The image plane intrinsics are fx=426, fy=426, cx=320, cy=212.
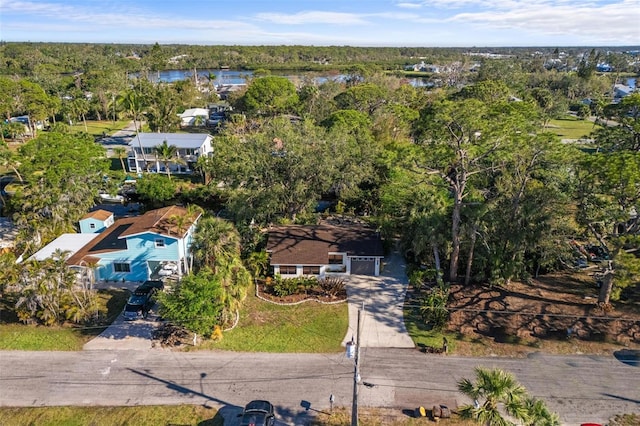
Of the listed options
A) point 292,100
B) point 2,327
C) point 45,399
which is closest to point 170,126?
point 292,100

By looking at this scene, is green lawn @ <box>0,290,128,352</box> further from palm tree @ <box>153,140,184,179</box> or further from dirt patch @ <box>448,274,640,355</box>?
palm tree @ <box>153,140,184,179</box>

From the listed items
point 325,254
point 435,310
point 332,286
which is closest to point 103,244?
point 325,254

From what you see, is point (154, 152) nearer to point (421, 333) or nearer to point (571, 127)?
point (421, 333)

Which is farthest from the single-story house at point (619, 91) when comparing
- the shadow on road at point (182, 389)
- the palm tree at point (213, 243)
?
the shadow on road at point (182, 389)

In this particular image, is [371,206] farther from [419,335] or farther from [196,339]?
[196,339]

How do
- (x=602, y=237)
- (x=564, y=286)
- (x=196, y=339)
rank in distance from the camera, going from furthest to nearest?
(x=564, y=286), (x=602, y=237), (x=196, y=339)

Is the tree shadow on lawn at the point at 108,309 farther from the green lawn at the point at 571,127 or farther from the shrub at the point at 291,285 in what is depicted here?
the green lawn at the point at 571,127
